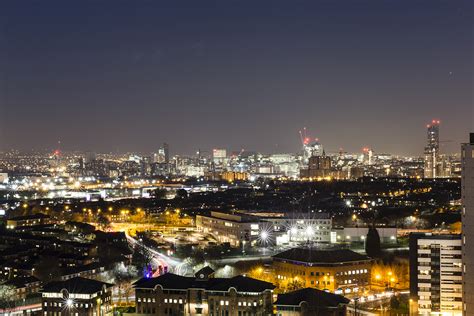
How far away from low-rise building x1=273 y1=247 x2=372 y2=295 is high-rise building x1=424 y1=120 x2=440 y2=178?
4759 cm

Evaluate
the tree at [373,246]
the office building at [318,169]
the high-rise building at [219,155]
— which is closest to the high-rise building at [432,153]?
the office building at [318,169]

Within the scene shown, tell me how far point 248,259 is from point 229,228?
5.06 m

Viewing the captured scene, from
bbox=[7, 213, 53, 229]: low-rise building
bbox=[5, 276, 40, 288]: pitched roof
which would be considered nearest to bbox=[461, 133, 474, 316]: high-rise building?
bbox=[5, 276, 40, 288]: pitched roof

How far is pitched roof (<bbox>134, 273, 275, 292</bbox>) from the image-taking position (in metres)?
12.1

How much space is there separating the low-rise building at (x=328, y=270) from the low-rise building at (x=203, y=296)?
271 centimetres

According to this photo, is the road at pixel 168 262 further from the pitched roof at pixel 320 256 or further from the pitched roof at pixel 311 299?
the pitched roof at pixel 311 299

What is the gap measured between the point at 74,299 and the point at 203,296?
2.01 m

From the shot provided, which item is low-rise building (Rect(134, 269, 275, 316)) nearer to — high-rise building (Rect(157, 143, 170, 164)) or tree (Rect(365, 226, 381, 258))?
tree (Rect(365, 226, 381, 258))

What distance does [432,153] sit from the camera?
211 ft

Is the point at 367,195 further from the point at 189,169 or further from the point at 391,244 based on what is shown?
the point at 189,169

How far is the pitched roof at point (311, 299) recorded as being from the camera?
11594 millimetres

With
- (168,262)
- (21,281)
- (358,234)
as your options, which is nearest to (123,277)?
(21,281)

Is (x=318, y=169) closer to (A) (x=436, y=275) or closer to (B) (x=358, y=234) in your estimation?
(B) (x=358, y=234)

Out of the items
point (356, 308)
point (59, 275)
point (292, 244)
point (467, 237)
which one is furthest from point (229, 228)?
point (467, 237)
